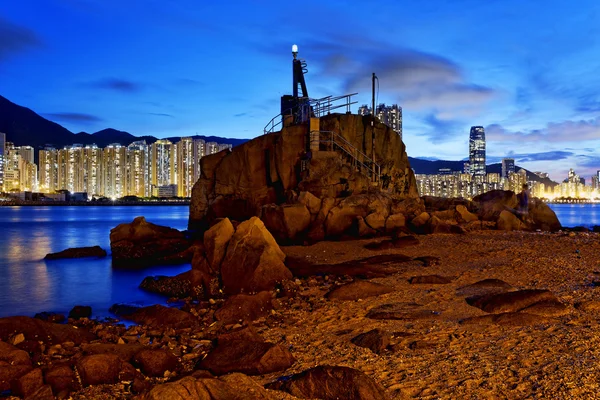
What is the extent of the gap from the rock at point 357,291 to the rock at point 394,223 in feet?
40.5

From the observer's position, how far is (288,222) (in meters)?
23.0

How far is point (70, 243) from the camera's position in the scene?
39.1 m

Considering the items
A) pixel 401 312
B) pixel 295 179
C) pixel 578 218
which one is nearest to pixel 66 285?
pixel 401 312

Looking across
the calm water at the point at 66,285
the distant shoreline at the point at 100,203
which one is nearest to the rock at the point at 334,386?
the calm water at the point at 66,285

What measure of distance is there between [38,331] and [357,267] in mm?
9417

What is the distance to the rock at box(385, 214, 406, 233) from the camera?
2367cm

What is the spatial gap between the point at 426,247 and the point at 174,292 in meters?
10.1

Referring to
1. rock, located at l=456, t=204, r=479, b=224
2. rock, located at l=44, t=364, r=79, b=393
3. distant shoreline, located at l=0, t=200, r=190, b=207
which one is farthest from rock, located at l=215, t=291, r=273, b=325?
distant shoreline, located at l=0, t=200, r=190, b=207

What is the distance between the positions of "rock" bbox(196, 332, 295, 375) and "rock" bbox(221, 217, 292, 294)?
587 cm

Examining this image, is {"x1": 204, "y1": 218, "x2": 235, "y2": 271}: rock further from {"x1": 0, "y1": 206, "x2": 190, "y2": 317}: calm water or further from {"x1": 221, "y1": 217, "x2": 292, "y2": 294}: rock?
{"x1": 0, "y1": 206, "x2": 190, "y2": 317}: calm water

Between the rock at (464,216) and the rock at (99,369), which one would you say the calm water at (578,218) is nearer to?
the rock at (464,216)

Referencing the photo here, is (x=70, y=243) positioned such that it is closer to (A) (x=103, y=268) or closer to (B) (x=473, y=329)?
(A) (x=103, y=268)

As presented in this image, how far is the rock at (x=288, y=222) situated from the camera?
907 inches

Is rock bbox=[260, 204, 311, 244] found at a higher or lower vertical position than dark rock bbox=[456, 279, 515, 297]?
higher
